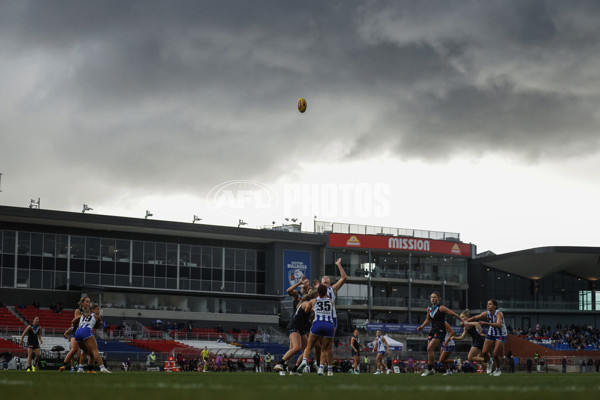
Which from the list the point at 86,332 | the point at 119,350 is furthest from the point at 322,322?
the point at 119,350

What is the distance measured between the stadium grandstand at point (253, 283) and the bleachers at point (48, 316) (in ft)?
0.57

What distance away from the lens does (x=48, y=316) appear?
66.3 meters

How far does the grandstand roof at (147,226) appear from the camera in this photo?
7050cm

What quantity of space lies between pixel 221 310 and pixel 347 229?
54.1 ft

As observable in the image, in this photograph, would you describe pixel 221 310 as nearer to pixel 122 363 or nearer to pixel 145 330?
pixel 145 330

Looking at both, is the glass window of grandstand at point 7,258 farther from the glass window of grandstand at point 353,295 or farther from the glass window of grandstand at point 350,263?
the glass window of grandstand at point 353,295

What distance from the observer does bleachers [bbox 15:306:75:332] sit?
64562mm

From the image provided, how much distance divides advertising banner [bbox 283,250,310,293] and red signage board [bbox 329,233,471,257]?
9.91 feet

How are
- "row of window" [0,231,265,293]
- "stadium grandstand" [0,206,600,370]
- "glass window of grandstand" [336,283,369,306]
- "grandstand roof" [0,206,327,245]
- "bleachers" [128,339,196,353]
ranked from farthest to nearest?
"glass window of grandstand" [336,283,369,306], "row of window" [0,231,265,293], "grandstand roof" [0,206,327,245], "stadium grandstand" [0,206,600,370], "bleachers" [128,339,196,353]

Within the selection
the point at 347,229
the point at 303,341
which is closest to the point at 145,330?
the point at 347,229

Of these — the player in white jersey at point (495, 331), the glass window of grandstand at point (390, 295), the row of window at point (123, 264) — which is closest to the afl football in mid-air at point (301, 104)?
the player in white jersey at point (495, 331)

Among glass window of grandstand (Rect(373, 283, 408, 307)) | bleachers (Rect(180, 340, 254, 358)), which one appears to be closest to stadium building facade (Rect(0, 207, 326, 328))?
glass window of grandstand (Rect(373, 283, 408, 307))

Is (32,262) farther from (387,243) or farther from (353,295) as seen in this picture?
(387,243)

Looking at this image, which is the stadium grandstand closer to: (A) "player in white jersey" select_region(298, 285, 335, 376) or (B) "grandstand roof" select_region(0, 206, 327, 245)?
(B) "grandstand roof" select_region(0, 206, 327, 245)
